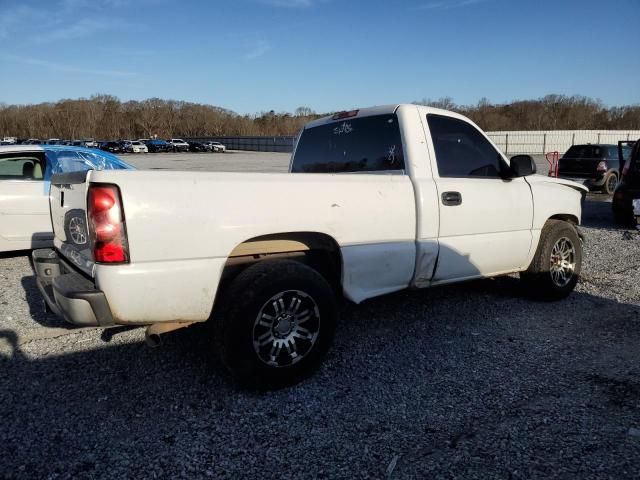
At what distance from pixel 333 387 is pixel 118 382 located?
1474mm

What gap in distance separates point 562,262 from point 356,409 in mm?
3075

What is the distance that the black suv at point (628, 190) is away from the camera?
8.62 m

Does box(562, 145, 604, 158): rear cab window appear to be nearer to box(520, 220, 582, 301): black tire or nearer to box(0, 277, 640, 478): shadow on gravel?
box(520, 220, 582, 301): black tire

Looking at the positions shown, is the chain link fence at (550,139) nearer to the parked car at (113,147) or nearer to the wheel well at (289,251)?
the parked car at (113,147)

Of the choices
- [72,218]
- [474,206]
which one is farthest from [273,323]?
[474,206]

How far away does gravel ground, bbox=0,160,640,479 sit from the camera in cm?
238

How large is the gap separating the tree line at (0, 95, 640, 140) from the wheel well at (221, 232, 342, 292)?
98191mm

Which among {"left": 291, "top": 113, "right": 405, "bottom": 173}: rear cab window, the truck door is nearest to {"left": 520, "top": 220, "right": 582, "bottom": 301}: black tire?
the truck door

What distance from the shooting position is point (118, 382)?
10.5ft

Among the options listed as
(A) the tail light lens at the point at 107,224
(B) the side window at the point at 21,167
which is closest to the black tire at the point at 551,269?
(A) the tail light lens at the point at 107,224

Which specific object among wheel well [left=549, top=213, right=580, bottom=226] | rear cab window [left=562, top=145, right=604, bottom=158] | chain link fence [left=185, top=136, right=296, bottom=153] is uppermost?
chain link fence [left=185, top=136, right=296, bottom=153]

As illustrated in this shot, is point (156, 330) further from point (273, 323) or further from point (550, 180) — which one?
point (550, 180)

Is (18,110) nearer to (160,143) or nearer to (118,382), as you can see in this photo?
(160,143)

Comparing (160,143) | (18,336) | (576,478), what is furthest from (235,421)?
(160,143)
